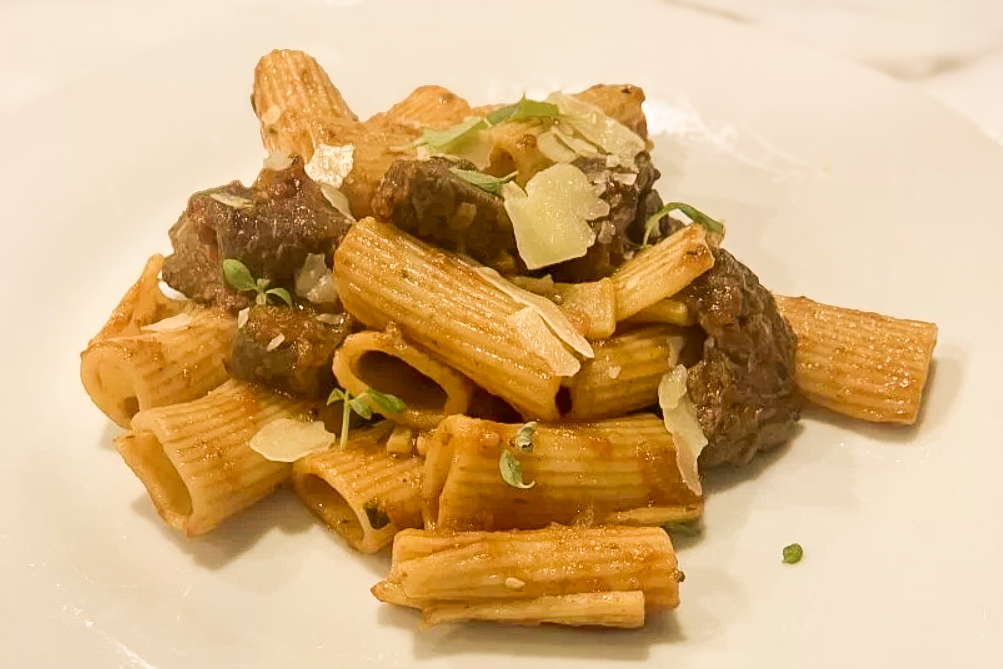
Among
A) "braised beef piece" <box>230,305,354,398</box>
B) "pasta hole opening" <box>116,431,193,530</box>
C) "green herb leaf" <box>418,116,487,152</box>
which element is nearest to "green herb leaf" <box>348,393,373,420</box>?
"braised beef piece" <box>230,305,354,398</box>

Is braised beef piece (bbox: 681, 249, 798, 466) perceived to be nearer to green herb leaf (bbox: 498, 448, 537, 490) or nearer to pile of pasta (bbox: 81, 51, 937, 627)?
pile of pasta (bbox: 81, 51, 937, 627)

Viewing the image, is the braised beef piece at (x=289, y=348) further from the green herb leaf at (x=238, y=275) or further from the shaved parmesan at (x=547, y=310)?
the shaved parmesan at (x=547, y=310)

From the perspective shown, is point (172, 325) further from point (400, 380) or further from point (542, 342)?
point (542, 342)

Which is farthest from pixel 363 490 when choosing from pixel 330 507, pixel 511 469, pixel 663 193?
pixel 663 193

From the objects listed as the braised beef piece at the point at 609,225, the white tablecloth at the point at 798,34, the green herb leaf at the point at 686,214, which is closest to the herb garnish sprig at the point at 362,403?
the braised beef piece at the point at 609,225

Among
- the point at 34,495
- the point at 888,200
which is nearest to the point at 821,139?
the point at 888,200
